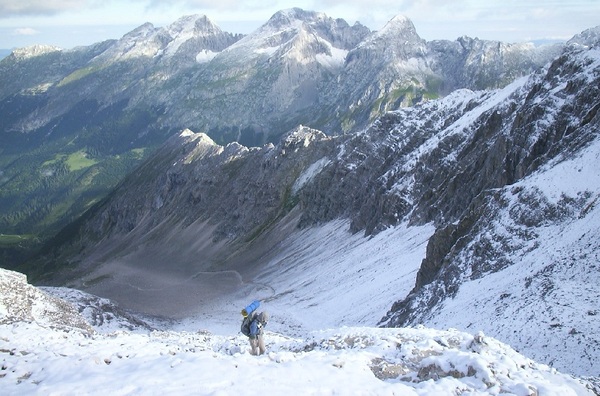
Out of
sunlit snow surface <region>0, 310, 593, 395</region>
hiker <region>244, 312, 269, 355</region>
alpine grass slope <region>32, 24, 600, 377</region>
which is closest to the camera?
sunlit snow surface <region>0, 310, 593, 395</region>

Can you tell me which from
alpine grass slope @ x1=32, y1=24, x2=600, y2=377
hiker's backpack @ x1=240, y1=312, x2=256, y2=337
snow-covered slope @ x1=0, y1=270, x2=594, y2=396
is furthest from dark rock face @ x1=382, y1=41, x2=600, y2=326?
hiker's backpack @ x1=240, y1=312, x2=256, y2=337

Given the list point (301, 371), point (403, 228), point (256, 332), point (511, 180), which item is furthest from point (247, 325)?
point (403, 228)

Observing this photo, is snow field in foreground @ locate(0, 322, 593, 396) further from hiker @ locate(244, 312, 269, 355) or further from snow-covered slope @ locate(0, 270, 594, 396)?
hiker @ locate(244, 312, 269, 355)

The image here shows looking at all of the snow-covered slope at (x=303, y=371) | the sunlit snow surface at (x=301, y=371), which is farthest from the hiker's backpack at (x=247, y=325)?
the sunlit snow surface at (x=301, y=371)

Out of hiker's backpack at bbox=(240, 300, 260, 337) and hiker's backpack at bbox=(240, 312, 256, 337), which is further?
hiker's backpack at bbox=(240, 312, 256, 337)

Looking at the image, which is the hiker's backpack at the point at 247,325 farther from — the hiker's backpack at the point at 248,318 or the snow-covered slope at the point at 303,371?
the snow-covered slope at the point at 303,371

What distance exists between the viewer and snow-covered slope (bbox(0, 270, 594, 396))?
61.7ft

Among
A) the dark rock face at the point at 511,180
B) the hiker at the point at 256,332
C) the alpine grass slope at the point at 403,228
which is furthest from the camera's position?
the dark rock face at the point at 511,180

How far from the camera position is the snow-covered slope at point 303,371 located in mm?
Answer: 18812

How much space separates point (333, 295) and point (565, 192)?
40.5 m

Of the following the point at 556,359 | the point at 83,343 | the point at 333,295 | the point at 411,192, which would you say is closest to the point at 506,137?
the point at 411,192

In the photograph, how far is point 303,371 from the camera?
2038 cm

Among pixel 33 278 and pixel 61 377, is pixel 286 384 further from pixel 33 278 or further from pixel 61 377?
pixel 33 278

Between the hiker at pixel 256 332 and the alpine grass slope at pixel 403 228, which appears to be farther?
the alpine grass slope at pixel 403 228
